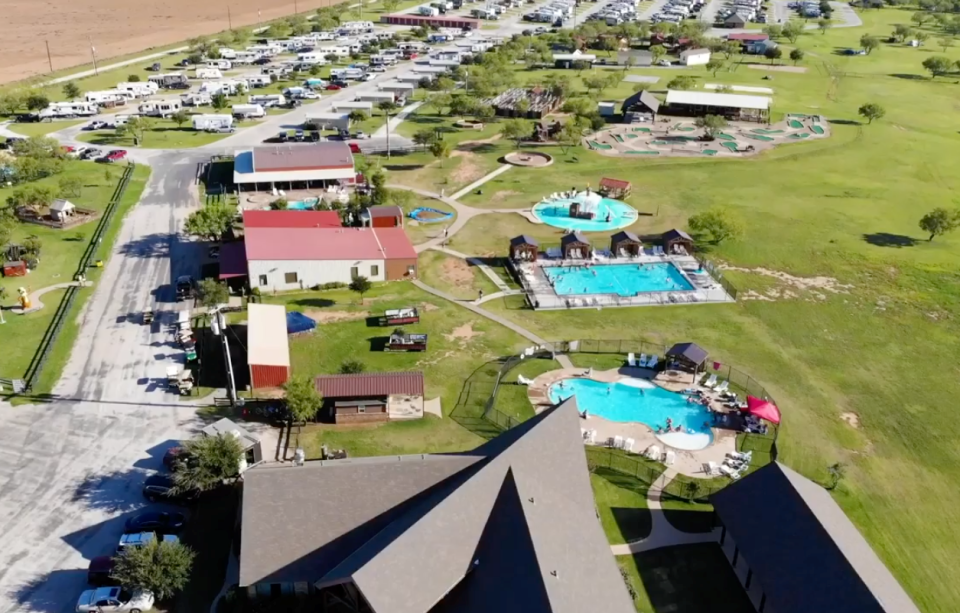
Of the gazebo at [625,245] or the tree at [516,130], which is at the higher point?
the tree at [516,130]

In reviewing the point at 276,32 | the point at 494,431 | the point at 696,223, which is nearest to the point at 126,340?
the point at 494,431

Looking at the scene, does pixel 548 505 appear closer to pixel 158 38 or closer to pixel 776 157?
pixel 776 157

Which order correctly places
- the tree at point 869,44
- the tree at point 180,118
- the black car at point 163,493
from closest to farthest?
1. the black car at point 163,493
2. the tree at point 180,118
3. the tree at point 869,44

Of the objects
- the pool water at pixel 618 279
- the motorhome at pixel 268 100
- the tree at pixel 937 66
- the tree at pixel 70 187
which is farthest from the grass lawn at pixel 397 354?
the tree at pixel 937 66

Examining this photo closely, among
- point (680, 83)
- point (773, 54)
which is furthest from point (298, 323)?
point (773, 54)

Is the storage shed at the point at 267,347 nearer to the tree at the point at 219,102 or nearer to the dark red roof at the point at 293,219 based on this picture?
the dark red roof at the point at 293,219

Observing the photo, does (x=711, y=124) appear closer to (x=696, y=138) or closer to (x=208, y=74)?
(x=696, y=138)

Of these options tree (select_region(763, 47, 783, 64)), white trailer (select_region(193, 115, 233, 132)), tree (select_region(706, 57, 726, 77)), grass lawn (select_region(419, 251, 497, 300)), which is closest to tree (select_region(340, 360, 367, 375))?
grass lawn (select_region(419, 251, 497, 300))
